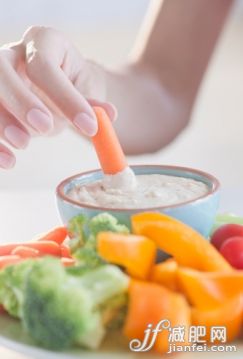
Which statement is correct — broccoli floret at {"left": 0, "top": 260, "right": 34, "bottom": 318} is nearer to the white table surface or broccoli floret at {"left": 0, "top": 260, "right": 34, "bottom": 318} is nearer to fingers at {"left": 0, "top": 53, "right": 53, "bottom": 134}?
fingers at {"left": 0, "top": 53, "right": 53, "bottom": 134}

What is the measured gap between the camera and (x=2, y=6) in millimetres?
7887

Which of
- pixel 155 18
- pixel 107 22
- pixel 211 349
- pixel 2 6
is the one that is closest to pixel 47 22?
pixel 2 6

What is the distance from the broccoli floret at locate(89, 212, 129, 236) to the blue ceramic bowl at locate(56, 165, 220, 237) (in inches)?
2.3

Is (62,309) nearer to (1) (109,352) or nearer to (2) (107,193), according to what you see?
(1) (109,352)

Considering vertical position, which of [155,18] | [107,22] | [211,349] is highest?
[155,18]

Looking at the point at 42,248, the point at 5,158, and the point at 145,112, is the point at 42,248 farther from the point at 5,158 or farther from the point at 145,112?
Result: the point at 145,112

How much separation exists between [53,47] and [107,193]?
0.97 ft

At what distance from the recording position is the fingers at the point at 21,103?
42.6 inches

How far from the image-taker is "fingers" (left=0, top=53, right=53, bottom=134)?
1082 millimetres

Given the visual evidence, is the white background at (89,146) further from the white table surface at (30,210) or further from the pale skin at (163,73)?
the pale skin at (163,73)

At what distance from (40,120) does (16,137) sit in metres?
0.12

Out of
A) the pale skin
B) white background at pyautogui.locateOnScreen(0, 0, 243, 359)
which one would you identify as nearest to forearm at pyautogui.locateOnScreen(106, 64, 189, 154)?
the pale skin

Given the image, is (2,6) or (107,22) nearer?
(2,6)

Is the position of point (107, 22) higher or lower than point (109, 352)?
lower
